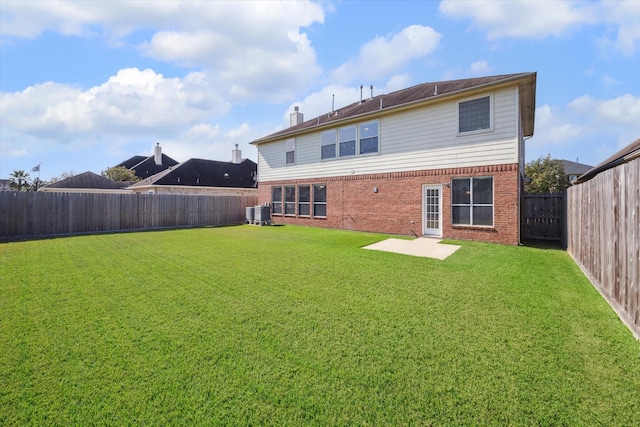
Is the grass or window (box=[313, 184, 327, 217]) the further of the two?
window (box=[313, 184, 327, 217])

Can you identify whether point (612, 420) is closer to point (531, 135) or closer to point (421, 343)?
point (421, 343)

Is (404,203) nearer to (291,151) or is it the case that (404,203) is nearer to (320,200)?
(320,200)

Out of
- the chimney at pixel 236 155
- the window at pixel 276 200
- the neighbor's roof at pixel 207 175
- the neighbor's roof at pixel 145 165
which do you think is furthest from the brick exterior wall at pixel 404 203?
the neighbor's roof at pixel 145 165

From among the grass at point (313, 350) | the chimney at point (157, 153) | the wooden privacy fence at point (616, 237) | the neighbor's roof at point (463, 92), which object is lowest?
the grass at point (313, 350)

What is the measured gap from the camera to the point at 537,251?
880cm

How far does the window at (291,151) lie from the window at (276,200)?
6.18ft

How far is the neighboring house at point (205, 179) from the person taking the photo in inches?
977

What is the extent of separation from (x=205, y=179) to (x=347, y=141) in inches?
693

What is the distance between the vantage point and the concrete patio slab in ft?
27.5

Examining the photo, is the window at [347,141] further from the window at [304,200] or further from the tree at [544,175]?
the tree at [544,175]

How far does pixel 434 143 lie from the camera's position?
37.6 feet

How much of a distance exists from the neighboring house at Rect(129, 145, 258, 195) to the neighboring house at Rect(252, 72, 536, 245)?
506 inches

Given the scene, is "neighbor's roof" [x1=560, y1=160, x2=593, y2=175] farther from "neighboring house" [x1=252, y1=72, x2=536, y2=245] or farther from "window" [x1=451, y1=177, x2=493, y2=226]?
"window" [x1=451, y1=177, x2=493, y2=226]

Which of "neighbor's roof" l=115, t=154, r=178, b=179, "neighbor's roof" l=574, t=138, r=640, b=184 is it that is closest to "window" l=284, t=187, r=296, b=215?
"neighbor's roof" l=574, t=138, r=640, b=184
